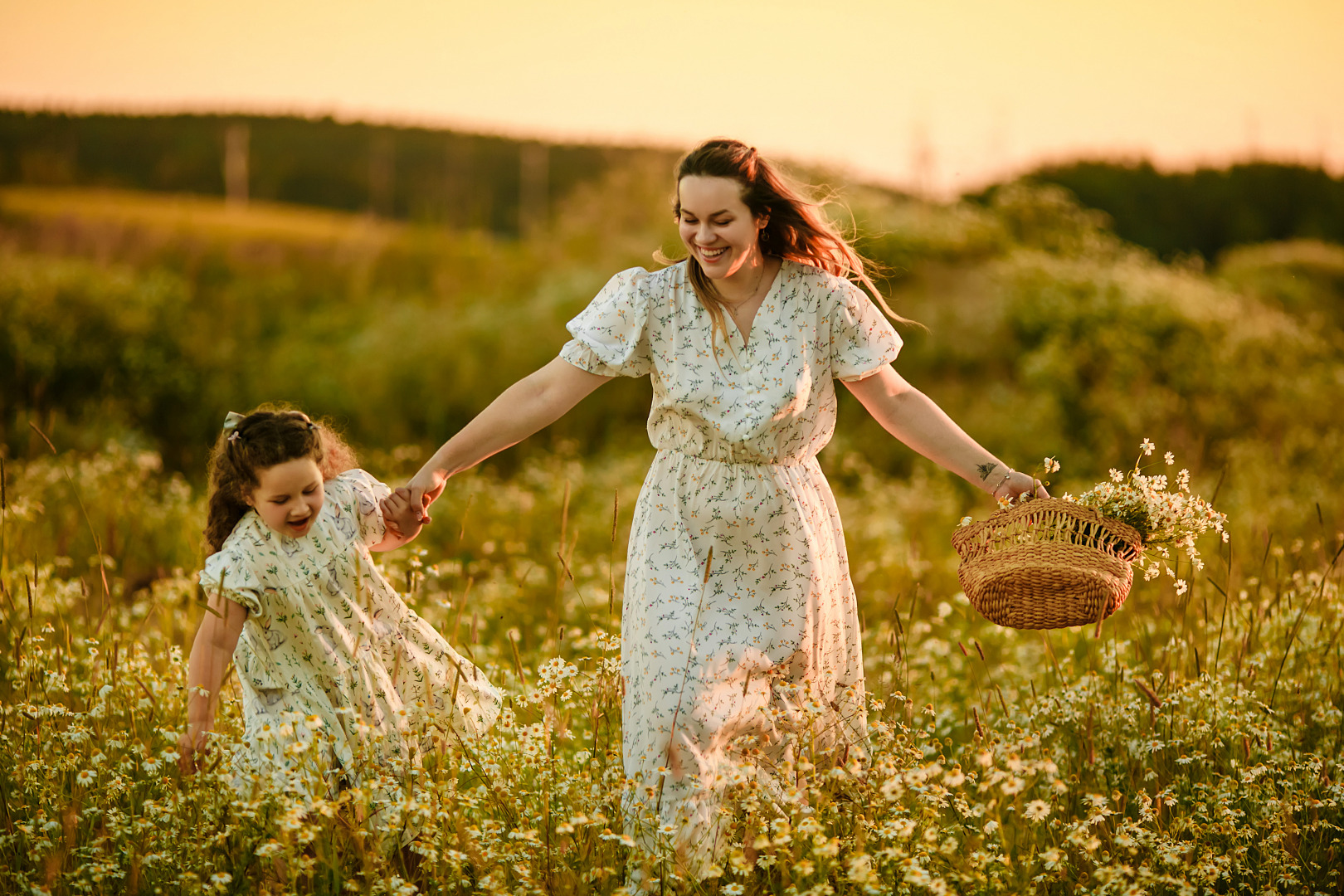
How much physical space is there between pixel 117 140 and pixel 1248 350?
79.1ft

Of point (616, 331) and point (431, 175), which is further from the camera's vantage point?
point (431, 175)

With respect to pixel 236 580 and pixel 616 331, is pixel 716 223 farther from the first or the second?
pixel 236 580

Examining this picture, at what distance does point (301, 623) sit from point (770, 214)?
176 cm

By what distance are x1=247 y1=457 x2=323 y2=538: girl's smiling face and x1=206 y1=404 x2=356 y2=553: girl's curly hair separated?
0.02m

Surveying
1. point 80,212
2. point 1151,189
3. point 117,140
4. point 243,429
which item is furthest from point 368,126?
point 243,429

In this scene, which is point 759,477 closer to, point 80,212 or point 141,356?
point 141,356

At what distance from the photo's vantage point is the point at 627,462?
1014 centimetres

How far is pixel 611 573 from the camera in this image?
316 cm

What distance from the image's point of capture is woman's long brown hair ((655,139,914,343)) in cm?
320

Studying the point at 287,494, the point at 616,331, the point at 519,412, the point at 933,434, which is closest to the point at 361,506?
the point at 287,494

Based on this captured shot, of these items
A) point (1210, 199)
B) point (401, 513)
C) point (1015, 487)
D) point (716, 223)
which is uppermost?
point (1210, 199)

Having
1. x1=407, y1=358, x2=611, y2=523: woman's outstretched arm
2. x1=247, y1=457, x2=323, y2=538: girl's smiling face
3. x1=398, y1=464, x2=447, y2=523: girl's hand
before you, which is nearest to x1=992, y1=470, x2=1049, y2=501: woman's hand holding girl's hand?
x1=407, y1=358, x2=611, y2=523: woman's outstretched arm

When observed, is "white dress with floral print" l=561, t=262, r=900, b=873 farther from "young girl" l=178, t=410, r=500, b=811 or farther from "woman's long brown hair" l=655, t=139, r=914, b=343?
"young girl" l=178, t=410, r=500, b=811

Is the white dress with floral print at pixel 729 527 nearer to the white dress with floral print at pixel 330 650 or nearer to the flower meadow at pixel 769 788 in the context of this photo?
the flower meadow at pixel 769 788
